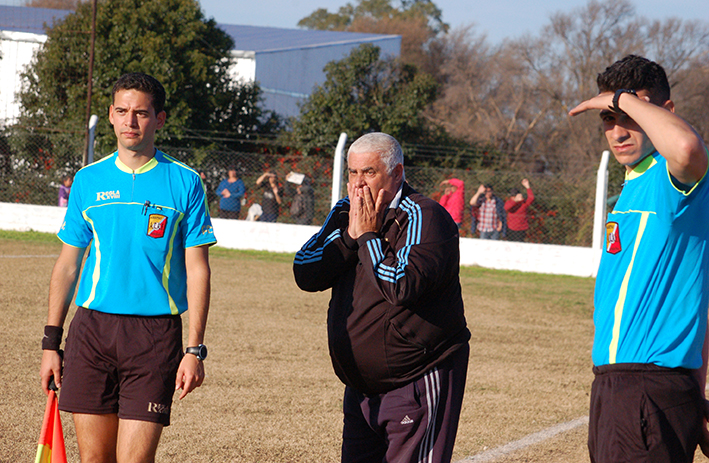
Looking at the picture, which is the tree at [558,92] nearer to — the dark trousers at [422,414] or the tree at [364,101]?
the tree at [364,101]

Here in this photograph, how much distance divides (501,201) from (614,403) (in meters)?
14.6

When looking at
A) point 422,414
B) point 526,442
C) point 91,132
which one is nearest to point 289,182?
point 91,132

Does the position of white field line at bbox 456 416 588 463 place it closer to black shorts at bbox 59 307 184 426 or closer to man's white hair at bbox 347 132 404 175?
black shorts at bbox 59 307 184 426

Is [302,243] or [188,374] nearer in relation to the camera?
[188,374]

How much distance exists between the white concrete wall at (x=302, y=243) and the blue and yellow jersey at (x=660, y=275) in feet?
43.9

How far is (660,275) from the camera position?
2.63 m

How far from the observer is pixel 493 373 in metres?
7.20

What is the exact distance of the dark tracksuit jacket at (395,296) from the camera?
2986 mm

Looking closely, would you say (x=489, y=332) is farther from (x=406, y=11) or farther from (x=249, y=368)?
(x=406, y=11)

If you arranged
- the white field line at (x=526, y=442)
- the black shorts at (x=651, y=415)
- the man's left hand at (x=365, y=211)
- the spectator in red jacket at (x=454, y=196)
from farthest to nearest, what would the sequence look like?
the spectator in red jacket at (x=454, y=196) → the white field line at (x=526, y=442) → the man's left hand at (x=365, y=211) → the black shorts at (x=651, y=415)

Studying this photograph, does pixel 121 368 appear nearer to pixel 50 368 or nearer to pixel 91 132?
pixel 50 368

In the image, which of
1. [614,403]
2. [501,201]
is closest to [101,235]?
[614,403]

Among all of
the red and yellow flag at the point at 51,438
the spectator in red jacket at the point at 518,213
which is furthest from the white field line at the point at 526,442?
the spectator in red jacket at the point at 518,213

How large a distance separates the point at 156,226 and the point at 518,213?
1391cm
